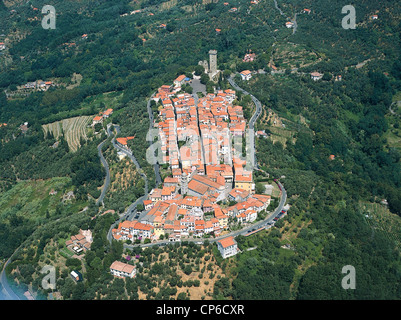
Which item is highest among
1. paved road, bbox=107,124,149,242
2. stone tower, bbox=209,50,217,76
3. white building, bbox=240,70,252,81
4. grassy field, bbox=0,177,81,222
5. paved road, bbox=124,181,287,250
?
stone tower, bbox=209,50,217,76

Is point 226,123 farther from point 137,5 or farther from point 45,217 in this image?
point 137,5

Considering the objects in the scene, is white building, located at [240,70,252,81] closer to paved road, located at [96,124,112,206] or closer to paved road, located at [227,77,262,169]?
paved road, located at [227,77,262,169]

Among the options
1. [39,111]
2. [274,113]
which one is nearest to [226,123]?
[274,113]

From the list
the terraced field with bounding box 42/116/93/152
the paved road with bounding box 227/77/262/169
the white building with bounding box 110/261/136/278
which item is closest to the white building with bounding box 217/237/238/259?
the white building with bounding box 110/261/136/278

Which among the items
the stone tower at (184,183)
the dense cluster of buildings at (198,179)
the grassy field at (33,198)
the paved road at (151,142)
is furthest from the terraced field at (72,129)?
the stone tower at (184,183)

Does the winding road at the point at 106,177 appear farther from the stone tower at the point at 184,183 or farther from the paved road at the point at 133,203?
the stone tower at the point at 184,183

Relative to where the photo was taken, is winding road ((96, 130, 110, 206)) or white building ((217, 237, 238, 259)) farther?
winding road ((96, 130, 110, 206))
